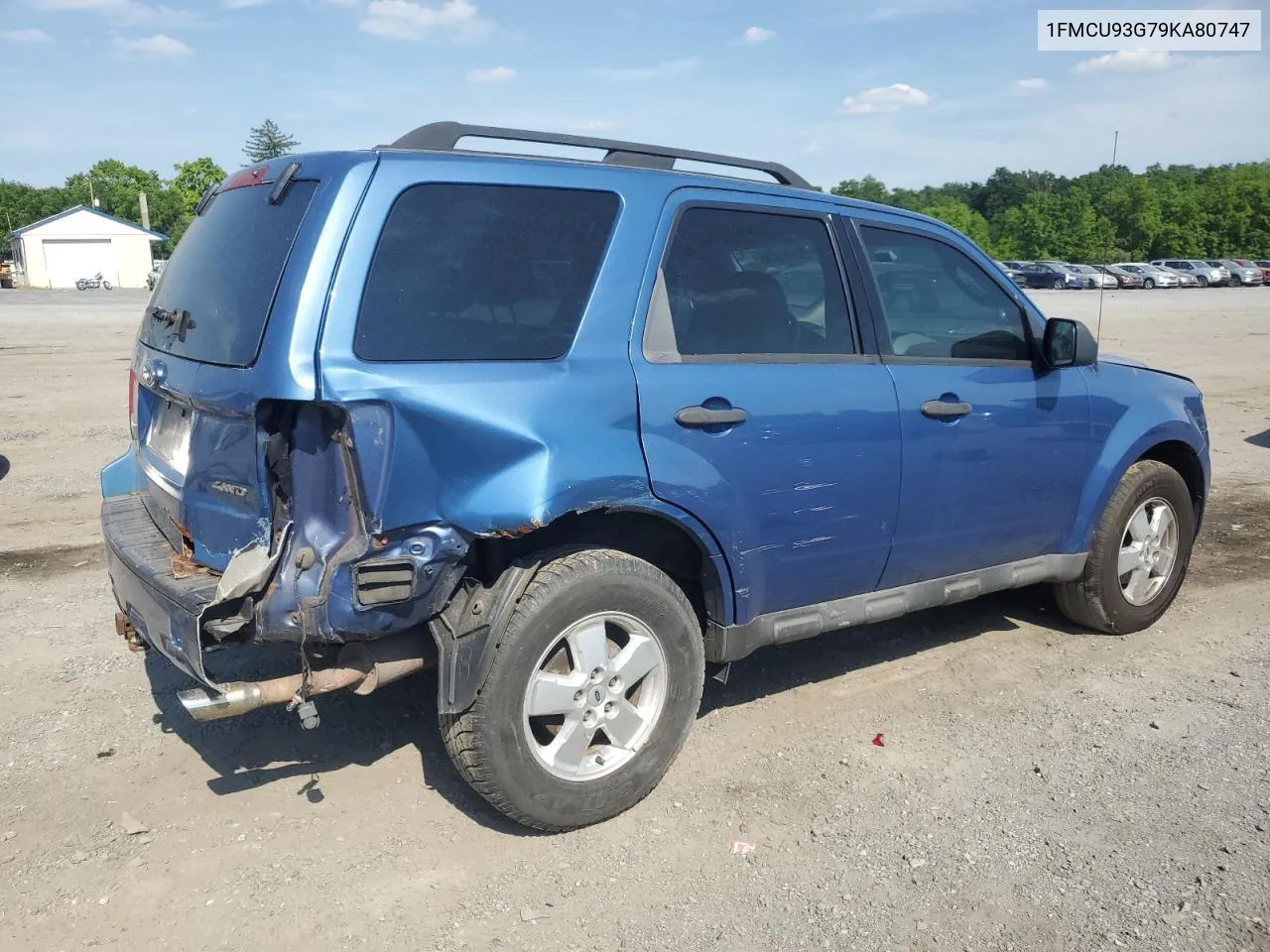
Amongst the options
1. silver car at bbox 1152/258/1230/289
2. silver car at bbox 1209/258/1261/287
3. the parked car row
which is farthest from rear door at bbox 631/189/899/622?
silver car at bbox 1209/258/1261/287

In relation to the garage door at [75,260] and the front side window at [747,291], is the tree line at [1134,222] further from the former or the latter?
the front side window at [747,291]

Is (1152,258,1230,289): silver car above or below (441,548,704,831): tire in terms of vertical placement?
above

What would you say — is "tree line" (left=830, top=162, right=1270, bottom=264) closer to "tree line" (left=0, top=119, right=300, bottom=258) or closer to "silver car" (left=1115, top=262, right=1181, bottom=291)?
"silver car" (left=1115, top=262, right=1181, bottom=291)

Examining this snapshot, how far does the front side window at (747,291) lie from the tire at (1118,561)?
179 centimetres

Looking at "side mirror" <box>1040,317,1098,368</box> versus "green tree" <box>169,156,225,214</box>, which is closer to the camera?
"side mirror" <box>1040,317,1098,368</box>

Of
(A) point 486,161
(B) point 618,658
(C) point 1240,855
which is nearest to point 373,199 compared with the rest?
(A) point 486,161

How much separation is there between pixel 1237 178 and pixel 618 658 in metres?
88.2

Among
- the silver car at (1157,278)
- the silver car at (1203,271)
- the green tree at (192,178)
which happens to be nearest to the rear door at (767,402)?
the silver car at (1157,278)

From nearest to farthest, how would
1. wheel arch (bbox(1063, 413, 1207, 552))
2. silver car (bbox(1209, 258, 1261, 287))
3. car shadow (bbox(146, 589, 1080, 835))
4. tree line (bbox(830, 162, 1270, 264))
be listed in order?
car shadow (bbox(146, 589, 1080, 835)), wheel arch (bbox(1063, 413, 1207, 552)), silver car (bbox(1209, 258, 1261, 287)), tree line (bbox(830, 162, 1270, 264))

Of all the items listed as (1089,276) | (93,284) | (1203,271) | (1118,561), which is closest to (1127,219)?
(1203,271)

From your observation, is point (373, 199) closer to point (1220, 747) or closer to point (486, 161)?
point (486, 161)

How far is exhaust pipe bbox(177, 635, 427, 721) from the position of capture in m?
3.06

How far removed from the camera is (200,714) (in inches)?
120

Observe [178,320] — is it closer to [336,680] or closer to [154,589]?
[154,589]
